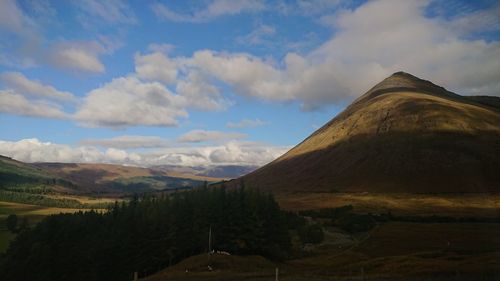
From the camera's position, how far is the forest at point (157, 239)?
3839 inches

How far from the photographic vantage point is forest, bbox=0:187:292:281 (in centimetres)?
9750

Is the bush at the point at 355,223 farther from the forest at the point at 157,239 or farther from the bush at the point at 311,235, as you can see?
the forest at the point at 157,239

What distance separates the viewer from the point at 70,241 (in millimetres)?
117500

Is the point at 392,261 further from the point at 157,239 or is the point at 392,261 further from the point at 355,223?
the point at 355,223

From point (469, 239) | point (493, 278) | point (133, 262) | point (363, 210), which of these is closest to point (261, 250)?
point (133, 262)

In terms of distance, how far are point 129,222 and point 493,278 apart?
93241mm

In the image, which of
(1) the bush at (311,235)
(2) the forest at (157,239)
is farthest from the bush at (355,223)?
(2) the forest at (157,239)

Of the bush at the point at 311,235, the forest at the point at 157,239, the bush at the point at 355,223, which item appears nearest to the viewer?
the forest at the point at 157,239

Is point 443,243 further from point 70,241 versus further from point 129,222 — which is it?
point 70,241

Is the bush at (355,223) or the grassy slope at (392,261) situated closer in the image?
the grassy slope at (392,261)

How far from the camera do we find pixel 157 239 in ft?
334

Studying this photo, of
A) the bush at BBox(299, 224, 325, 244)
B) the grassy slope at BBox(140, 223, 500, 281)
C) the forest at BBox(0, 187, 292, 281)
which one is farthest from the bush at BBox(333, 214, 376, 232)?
the forest at BBox(0, 187, 292, 281)

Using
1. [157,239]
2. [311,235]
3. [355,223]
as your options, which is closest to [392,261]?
[157,239]

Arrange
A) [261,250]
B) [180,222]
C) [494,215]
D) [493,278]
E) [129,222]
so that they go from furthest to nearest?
[494,215] → [129,222] → [180,222] → [261,250] → [493,278]
